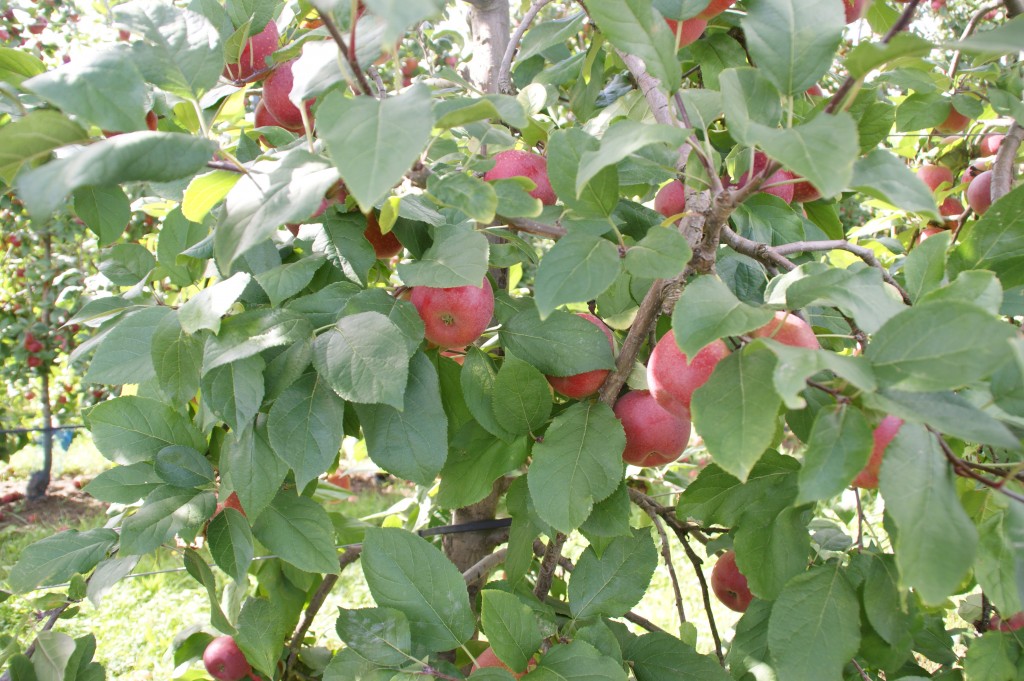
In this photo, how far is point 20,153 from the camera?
22.7 inches

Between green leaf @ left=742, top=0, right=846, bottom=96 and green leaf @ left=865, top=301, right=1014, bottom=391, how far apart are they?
0.20 m

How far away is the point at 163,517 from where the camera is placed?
79 cm

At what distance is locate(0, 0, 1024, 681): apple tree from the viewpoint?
50 centimetres

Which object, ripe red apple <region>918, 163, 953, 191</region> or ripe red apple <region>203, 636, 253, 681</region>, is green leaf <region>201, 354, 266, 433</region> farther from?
ripe red apple <region>918, 163, 953, 191</region>

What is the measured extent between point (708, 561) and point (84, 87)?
8.49ft

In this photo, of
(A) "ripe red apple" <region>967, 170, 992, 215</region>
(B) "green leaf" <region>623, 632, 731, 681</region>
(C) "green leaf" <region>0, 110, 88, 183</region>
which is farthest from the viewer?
(A) "ripe red apple" <region>967, 170, 992, 215</region>

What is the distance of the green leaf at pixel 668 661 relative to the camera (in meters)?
0.78

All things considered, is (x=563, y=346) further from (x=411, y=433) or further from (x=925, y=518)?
(x=925, y=518)

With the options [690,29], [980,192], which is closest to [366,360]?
[690,29]

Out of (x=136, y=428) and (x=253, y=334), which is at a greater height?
(x=253, y=334)

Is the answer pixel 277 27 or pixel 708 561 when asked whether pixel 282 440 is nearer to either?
pixel 277 27

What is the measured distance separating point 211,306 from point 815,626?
0.61 metres

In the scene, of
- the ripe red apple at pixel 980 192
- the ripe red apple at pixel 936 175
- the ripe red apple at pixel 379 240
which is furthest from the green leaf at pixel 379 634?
the ripe red apple at pixel 936 175

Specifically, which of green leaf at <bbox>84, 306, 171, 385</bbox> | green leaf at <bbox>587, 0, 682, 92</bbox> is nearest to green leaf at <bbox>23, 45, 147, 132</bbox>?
green leaf at <bbox>84, 306, 171, 385</bbox>
